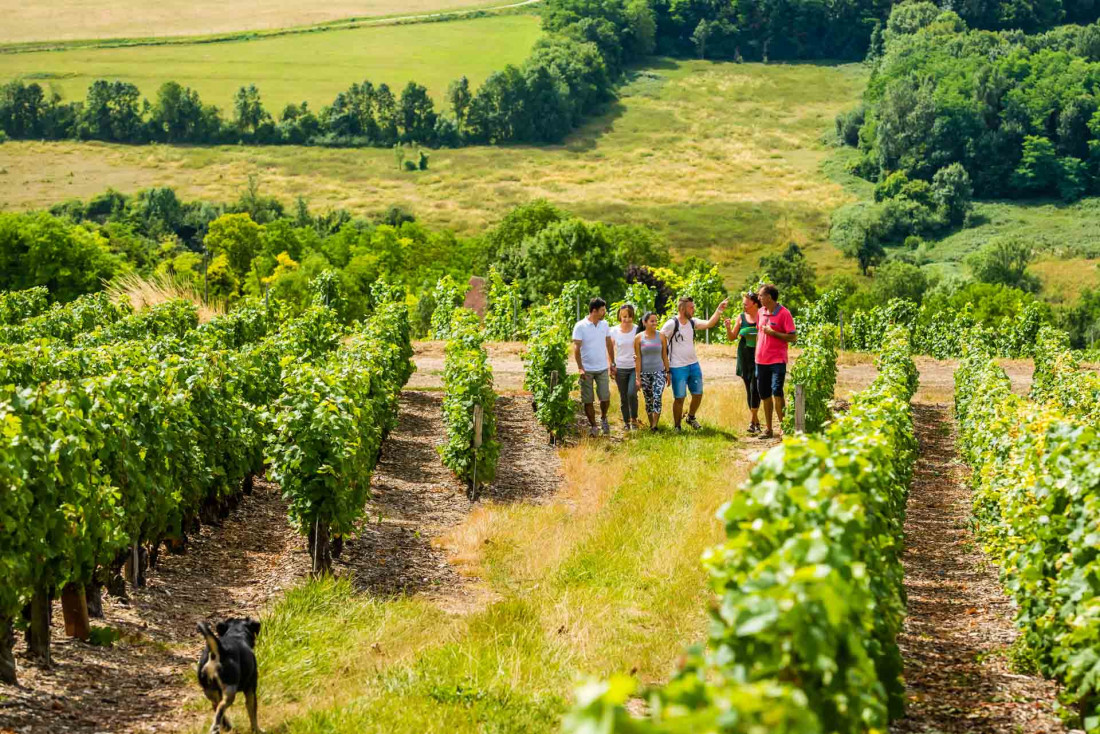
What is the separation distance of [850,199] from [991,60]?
2903 centimetres

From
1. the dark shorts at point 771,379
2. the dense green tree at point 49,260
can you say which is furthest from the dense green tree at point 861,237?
the dark shorts at point 771,379

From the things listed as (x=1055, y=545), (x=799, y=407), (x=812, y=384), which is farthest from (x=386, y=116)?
(x=1055, y=545)

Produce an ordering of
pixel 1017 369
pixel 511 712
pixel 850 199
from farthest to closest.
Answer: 1. pixel 850 199
2. pixel 1017 369
3. pixel 511 712

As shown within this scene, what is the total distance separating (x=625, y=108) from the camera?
409ft

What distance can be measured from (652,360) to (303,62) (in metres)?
117

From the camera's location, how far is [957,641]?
8125 mm

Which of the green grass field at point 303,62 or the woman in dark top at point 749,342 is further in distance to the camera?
the green grass field at point 303,62

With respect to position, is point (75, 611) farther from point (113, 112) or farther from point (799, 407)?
point (113, 112)

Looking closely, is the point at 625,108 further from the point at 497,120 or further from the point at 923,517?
the point at 923,517

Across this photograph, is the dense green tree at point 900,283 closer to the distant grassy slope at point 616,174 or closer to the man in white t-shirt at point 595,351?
the distant grassy slope at point 616,174

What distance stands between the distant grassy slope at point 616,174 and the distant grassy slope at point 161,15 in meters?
17.3

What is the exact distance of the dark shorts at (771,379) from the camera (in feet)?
45.9

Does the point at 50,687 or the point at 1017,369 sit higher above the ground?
the point at 50,687

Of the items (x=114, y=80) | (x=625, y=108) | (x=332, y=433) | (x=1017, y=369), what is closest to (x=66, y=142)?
(x=114, y=80)
